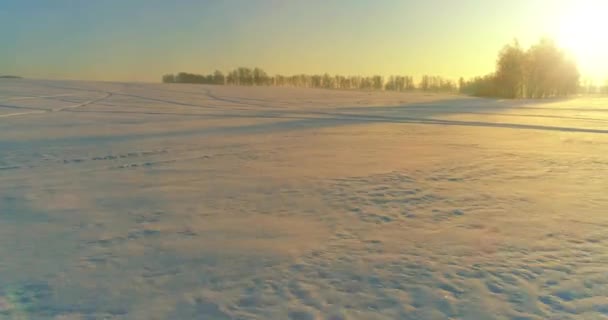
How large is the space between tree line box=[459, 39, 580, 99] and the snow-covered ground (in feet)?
155

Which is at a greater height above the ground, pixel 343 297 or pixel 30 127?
pixel 30 127

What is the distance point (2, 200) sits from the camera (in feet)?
16.4

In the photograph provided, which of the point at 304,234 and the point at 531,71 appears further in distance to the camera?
the point at 531,71

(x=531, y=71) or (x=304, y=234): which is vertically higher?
(x=531, y=71)

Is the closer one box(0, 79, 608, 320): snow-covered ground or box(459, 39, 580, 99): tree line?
box(0, 79, 608, 320): snow-covered ground

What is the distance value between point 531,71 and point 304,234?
56.4 m

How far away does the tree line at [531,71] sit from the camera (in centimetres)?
4906

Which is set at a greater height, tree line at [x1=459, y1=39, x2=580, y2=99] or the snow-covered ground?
tree line at [x1=459, y1=39, x2=580, y2=99]

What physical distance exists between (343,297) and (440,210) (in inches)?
92.3

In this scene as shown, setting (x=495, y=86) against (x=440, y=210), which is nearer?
(x=440, y=210)

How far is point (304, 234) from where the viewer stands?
3.96m

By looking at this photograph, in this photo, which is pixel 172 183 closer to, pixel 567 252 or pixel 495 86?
pixel 567 252

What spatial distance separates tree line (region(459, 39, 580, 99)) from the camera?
4906cm

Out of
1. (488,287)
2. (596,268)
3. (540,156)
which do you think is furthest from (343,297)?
(540,156)
